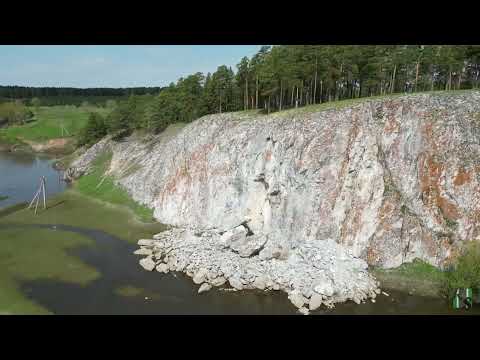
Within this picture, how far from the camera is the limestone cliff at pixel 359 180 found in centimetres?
2998

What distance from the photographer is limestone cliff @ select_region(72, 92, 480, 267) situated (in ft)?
98.4

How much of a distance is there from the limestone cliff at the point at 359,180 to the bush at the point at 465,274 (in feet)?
7.26

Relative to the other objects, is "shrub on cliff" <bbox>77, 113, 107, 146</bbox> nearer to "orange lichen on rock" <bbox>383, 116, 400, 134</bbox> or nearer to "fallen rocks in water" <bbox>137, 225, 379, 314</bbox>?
"fallen rocks in water" <bbox>137, 225, 379, 314</bbox>

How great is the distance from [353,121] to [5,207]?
4638cm

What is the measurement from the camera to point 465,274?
85.0 ft

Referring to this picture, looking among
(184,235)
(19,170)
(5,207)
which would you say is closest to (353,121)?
(184,235)

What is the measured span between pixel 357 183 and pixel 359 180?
32 centimetres

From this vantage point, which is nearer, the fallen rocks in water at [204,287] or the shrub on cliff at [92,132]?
the fallen rocks in water at [204,287]

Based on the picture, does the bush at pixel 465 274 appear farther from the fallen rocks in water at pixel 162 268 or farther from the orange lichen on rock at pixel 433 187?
the fallen rocks in water at pixel 162 268

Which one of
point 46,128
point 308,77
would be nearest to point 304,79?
point 308,77

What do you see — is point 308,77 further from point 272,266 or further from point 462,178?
point 272,266

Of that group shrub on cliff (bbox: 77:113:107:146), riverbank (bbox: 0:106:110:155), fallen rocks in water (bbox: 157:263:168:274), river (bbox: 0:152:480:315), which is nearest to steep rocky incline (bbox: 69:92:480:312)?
river (bbox: 0:152:480:315)

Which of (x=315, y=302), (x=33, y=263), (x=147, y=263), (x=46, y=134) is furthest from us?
(x=46, y=134)

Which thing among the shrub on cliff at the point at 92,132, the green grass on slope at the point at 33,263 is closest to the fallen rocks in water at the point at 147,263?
the green grass on slope at the point at 33,263
